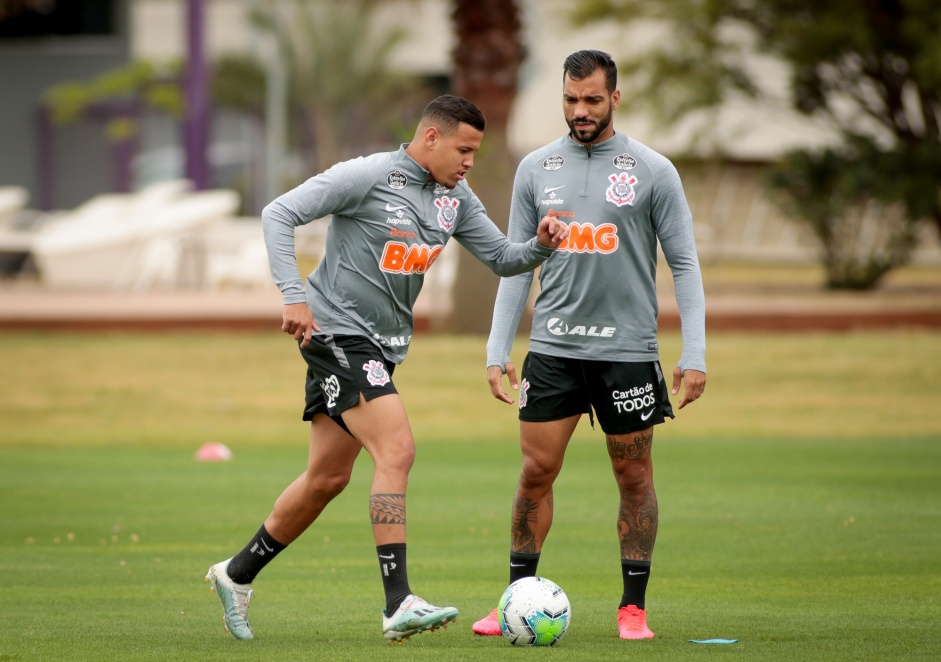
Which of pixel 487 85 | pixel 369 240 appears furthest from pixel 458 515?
pixel 487 85

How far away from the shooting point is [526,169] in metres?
6.57

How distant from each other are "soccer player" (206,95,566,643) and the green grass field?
51 cm

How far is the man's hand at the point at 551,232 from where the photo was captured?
611cm

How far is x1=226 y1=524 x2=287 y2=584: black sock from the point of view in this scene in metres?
6.42

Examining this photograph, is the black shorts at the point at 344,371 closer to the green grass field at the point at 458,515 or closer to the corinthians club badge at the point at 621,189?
the green grass field at the point at 458,515

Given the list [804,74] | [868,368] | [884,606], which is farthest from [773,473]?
[804,74]

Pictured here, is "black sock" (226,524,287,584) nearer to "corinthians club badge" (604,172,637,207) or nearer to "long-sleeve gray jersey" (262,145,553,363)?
"long-sleeve gray jersey" (262,145,553,363)

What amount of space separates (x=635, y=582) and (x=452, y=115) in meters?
2.04

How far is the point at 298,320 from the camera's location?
6043mm

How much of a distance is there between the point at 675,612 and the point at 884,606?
3.07 ft

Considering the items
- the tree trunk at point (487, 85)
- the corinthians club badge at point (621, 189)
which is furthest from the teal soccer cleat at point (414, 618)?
the tree trunk at point (487, 85)

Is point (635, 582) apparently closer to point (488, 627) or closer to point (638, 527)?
point (638, 527)

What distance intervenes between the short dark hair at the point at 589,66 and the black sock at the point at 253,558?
225 centimetres

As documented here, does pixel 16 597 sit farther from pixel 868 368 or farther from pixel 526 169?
pixel 868 368
